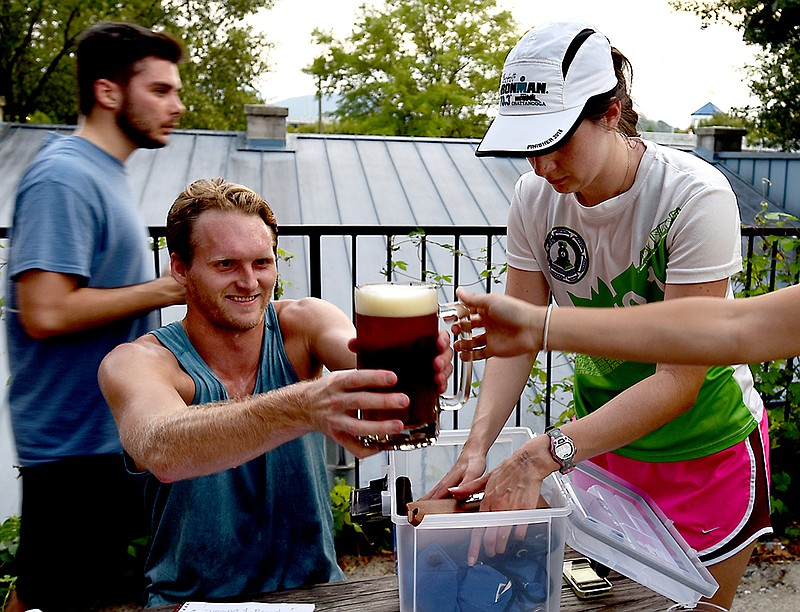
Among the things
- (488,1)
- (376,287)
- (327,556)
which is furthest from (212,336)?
(488,1)

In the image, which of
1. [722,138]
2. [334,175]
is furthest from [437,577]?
[722,138]

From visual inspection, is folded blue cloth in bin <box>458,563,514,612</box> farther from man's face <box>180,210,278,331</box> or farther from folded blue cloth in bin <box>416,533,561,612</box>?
man's face <box>180,210,278,331</box>

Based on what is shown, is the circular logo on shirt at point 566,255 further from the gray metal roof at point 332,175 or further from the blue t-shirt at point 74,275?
the gray metal roof at point 332,175

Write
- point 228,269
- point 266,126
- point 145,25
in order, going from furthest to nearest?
point 145,25, point 266,126, point 228,269

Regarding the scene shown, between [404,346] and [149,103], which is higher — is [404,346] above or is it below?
below

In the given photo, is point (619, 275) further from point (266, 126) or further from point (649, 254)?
point (266, 126)

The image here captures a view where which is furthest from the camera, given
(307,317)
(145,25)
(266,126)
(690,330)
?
(145,25)

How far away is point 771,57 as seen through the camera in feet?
44.4

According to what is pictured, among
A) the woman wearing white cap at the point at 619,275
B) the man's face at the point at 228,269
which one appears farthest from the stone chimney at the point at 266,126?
the woman wearing white cap at the point at 619,275

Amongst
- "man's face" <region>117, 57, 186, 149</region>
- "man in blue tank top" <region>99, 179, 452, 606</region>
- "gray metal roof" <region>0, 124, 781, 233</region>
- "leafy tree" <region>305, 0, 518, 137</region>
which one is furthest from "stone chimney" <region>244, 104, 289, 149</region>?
"leafy tree" <region>305, 0, 518, 137</region>

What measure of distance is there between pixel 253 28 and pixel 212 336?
989 inches

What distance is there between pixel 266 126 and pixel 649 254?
8.39 m

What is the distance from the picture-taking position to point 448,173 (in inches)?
354

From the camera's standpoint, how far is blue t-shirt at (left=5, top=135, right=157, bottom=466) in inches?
80.7
